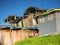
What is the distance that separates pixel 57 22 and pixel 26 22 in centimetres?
1539

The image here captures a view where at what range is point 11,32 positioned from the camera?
22688 millimetres

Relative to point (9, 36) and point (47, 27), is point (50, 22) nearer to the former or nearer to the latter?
point (47, 27)

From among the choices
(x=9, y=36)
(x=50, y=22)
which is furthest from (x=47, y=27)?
(x=9, y=36)

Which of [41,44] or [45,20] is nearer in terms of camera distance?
[41,44]

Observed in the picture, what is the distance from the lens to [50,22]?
70.8 feet

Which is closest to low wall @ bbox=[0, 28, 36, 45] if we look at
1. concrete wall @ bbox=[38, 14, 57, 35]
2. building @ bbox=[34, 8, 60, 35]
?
concrete wall @ bbox=[38, 14, 57, 35]

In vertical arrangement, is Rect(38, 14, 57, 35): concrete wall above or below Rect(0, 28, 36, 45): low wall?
above

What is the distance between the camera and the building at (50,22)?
20.4m

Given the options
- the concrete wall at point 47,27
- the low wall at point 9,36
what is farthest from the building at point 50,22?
the low wall at point 9,36

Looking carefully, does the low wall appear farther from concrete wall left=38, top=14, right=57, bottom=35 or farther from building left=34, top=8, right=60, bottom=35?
building left=34, top=8, right=60, bottom=35

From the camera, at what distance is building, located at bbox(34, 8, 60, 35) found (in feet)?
67.1

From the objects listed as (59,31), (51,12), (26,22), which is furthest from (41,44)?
(26,22)

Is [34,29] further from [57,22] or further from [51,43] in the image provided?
[51,43]

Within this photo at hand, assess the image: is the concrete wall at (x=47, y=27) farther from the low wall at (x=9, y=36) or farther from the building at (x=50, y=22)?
the low wall at (x=9, y=36)
